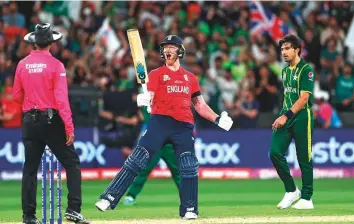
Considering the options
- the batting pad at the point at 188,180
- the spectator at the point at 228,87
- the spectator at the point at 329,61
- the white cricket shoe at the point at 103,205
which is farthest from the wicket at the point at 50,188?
the spectator at the point at 329,61

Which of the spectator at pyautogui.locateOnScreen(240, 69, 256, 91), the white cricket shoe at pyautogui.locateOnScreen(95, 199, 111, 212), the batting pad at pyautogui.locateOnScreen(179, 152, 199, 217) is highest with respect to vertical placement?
the spectator at pyautogui.locateOnScreen(240, 69, 256, 91)

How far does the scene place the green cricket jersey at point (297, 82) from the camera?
15523 millimetres

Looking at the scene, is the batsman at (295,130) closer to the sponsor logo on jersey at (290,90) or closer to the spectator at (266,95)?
the sponsor logo on jersey at (290,90)

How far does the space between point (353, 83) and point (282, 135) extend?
10775mm

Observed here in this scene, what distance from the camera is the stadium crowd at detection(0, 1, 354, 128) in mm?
24781

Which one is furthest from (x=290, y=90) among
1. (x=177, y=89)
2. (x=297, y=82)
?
(x=177, y=89)

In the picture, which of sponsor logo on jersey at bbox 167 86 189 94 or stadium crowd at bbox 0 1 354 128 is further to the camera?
stadium crowd at bbox 0 1 354 128

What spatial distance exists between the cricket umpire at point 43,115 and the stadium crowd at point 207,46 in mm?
10235

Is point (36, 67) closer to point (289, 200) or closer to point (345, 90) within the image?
point (289, 200)

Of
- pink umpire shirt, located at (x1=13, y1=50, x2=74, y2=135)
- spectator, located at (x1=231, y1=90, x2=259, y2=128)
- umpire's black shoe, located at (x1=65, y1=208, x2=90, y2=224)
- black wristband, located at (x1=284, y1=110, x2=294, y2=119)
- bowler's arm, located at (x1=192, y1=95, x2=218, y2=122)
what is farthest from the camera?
spectator, located at (x1=231, y1=90, x2=259, y2=128)

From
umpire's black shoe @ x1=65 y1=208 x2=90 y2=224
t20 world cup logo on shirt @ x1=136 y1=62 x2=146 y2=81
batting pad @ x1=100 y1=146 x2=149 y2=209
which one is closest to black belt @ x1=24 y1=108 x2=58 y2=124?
umpire's black shoe @ x1=65 y1=208 x2=90 y2=224

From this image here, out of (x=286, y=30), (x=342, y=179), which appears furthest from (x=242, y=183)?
(x=286, y=30)

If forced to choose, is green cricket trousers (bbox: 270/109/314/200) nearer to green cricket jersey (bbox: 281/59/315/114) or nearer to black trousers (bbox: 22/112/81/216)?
green cricket jersey (bbox: 281/59/315/114)

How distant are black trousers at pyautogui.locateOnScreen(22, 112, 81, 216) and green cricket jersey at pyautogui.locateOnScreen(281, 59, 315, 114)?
375cm
